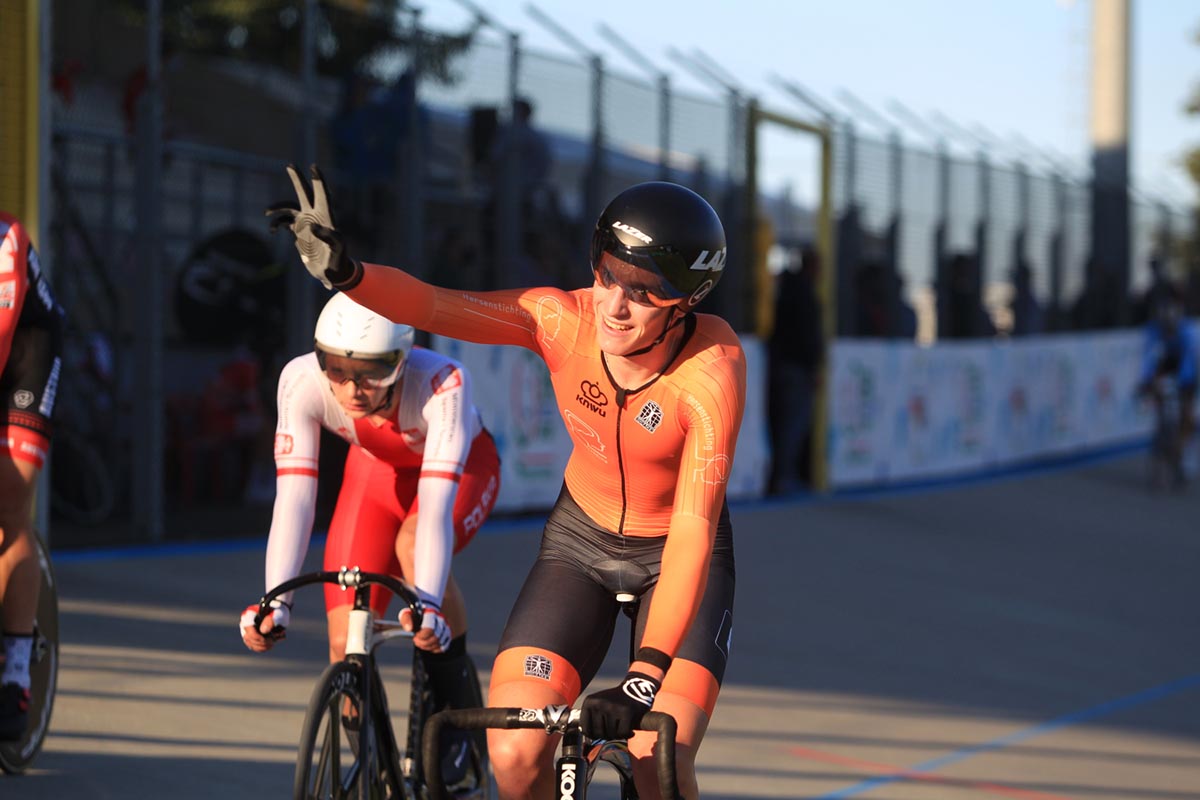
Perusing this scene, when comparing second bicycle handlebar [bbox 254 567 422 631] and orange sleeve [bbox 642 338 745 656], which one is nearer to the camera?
orange sleeve [bbox 642 338 745 656]

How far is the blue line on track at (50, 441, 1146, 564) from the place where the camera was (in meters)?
9.20

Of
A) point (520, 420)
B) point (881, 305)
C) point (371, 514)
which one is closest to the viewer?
point (371, 514)

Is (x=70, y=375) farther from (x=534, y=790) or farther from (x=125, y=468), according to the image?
(x=534, y=790)

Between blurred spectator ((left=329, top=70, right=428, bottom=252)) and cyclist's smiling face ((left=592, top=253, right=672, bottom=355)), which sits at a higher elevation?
blurred spectator ((left=329, top=70, right=428, bottom=252))

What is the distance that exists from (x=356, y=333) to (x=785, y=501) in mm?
10223

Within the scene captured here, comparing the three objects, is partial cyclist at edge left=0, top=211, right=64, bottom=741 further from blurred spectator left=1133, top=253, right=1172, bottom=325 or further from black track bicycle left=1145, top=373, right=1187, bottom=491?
blurred spectator left=1133, top=253, right=1172, bottom=325

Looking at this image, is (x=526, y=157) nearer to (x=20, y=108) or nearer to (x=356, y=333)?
(x=20, y=108)

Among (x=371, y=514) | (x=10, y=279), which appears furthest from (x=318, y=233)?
(x=10, y=279)

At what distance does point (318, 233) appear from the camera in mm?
3457

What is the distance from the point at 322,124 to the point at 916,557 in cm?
553

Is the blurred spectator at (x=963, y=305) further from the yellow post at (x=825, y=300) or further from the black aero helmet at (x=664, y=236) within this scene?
the black aero helmet at (x=664, y=236)

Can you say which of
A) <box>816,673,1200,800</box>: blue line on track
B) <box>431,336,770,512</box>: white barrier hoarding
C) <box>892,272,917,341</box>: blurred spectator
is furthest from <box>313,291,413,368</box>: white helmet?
<box>892,272,917,341</box>: blurred spectator

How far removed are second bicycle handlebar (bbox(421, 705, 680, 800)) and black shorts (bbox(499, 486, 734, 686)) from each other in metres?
0.58

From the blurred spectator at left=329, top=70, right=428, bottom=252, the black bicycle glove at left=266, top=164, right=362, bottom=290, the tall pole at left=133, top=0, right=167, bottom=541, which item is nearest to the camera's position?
the black bicycle glove at left=266, top=164, right=362, bottom=290
